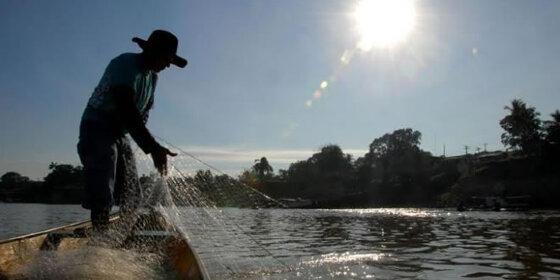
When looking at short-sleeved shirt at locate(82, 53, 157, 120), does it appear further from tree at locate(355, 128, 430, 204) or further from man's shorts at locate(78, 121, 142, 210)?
tree at locate(355, 128, 430, 204)

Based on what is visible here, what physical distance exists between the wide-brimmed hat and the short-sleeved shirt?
13 cm

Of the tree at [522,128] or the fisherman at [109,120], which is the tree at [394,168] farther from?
the fisherman at [109,120]

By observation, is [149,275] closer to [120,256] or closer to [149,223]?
[120,256]

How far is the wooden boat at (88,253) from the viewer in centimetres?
343

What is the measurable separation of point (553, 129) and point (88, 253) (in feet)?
320

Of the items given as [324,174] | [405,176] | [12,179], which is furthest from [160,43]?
[12,179]

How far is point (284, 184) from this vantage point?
143m

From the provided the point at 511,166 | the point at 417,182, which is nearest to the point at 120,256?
the point at 511,166

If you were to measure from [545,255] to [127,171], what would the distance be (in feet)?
32.5

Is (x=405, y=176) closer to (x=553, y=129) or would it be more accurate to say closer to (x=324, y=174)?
(x=324, y=174)

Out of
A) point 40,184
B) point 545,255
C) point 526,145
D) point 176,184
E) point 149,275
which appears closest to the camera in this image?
point 149,275

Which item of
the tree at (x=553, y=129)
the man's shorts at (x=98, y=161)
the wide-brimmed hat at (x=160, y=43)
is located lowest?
the man's shorts at (x=98, y=161)

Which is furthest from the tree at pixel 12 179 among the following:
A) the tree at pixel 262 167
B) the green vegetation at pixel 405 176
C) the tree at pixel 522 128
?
the tree at pixel 522 128

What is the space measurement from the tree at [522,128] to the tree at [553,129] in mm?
1357
